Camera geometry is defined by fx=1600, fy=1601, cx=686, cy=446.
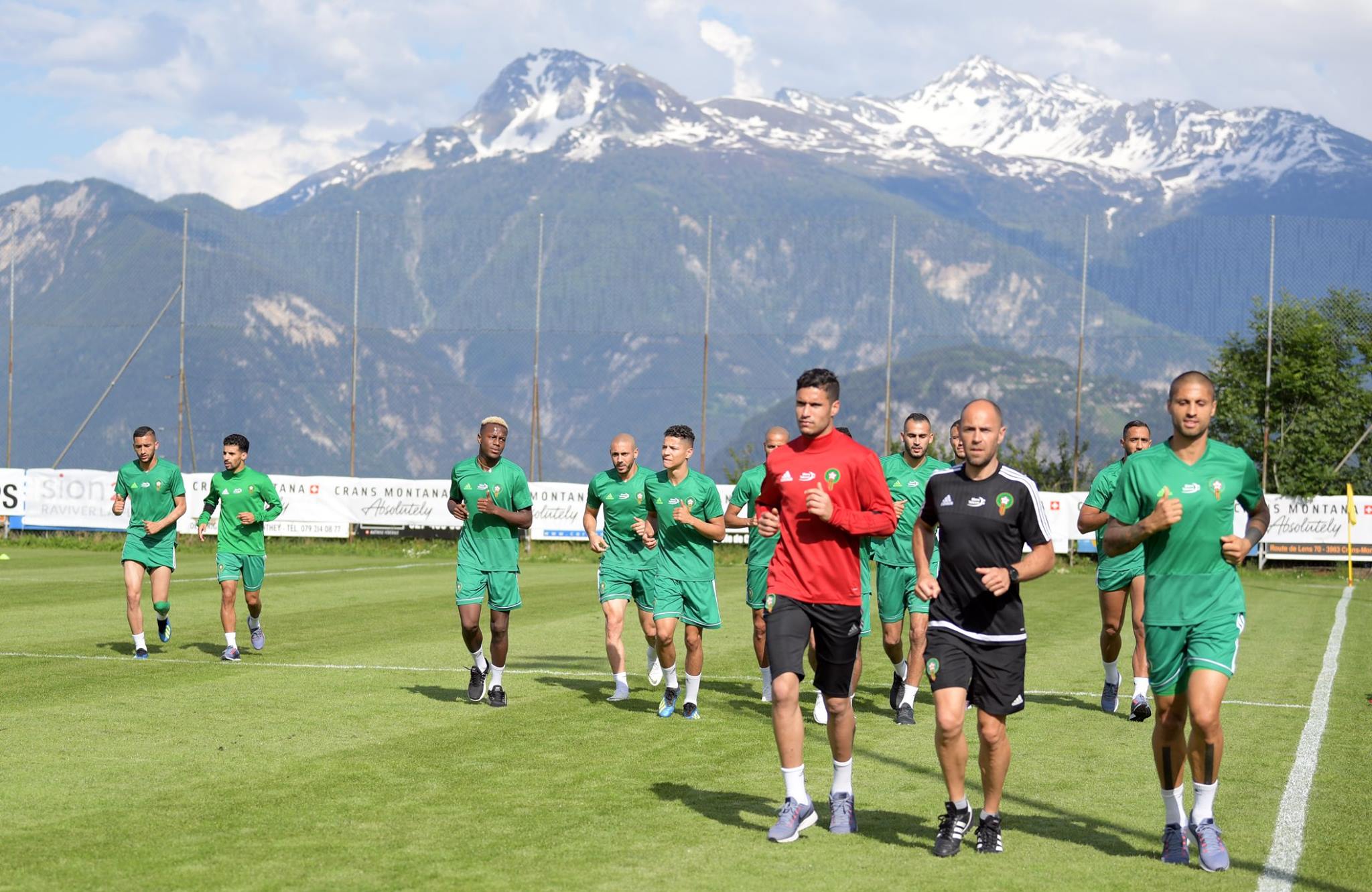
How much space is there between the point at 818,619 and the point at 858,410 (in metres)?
49.3

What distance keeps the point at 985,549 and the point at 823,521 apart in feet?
2.94

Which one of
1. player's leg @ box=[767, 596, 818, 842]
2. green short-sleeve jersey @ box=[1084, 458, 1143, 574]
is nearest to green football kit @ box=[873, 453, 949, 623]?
green short-sleeve jersey @ box=[1084, 458, 1143, 574]

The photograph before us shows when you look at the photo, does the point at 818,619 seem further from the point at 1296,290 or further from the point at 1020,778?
the point at 1296,290

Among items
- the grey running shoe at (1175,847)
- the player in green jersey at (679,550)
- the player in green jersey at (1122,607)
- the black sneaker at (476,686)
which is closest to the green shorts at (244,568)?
the black sneaker at (476,686)

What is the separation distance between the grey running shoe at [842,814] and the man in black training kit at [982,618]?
0.62 m

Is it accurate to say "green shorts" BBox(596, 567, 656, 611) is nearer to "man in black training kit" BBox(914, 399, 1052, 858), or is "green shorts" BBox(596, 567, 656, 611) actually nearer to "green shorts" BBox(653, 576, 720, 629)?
"green shorts" BBox(653, 576, 720, 629)

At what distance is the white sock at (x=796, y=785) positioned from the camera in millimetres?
8055

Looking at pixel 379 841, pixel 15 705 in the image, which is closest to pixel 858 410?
pixel 15 705

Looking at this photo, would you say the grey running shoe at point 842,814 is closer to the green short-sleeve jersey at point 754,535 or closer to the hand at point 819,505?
the hand at point 819,505

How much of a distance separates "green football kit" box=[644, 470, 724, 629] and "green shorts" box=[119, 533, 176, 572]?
564 cm

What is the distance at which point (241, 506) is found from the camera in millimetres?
16016

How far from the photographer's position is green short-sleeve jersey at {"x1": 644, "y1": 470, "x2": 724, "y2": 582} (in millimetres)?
12938

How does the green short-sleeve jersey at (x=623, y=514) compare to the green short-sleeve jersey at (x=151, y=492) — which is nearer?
the green short-sleeve jersey at (x=623, y=514)

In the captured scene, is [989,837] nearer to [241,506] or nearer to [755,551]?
[755,551]
